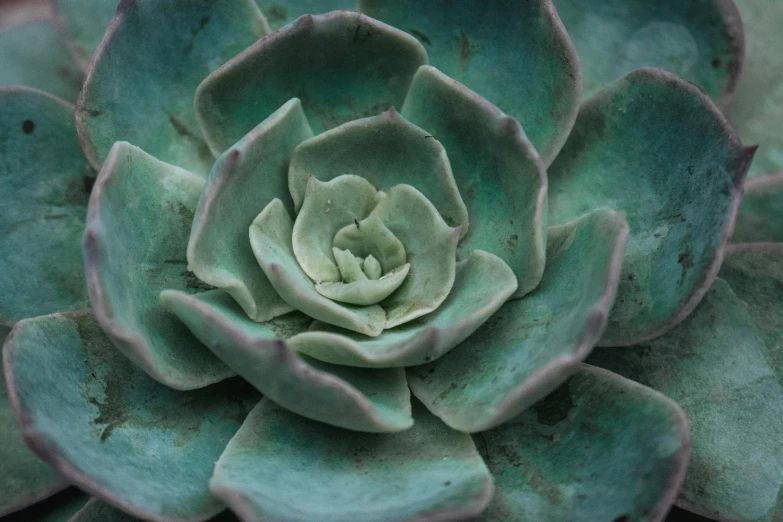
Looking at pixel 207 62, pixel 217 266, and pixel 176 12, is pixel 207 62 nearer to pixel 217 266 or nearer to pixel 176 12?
pixel 176 12

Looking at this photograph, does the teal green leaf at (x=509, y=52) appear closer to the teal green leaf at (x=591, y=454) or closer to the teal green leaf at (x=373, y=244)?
the teal green leaf at (x=373, y=244)

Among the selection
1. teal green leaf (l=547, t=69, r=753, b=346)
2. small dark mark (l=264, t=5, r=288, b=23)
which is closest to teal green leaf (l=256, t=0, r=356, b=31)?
small dark mark (l=264, t=5, r=288, b=23)

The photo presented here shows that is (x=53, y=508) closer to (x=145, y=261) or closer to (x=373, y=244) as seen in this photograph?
(x=145, y=261)

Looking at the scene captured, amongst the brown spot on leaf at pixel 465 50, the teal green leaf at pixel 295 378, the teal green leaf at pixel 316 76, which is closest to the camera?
the teal green leaf at pixel 295 378

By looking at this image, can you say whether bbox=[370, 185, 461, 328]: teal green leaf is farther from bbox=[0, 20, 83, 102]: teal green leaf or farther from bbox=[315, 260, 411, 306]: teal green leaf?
bbox=[0, 20, 83, 102]: teal green leaf

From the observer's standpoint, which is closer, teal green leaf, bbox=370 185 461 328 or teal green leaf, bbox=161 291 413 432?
teal green leaf, bbox=161 291 413 432

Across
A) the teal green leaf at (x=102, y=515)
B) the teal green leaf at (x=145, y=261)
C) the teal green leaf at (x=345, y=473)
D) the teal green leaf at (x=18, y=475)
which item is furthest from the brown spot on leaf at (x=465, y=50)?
the teal green leaf at (x=18, y=475)
